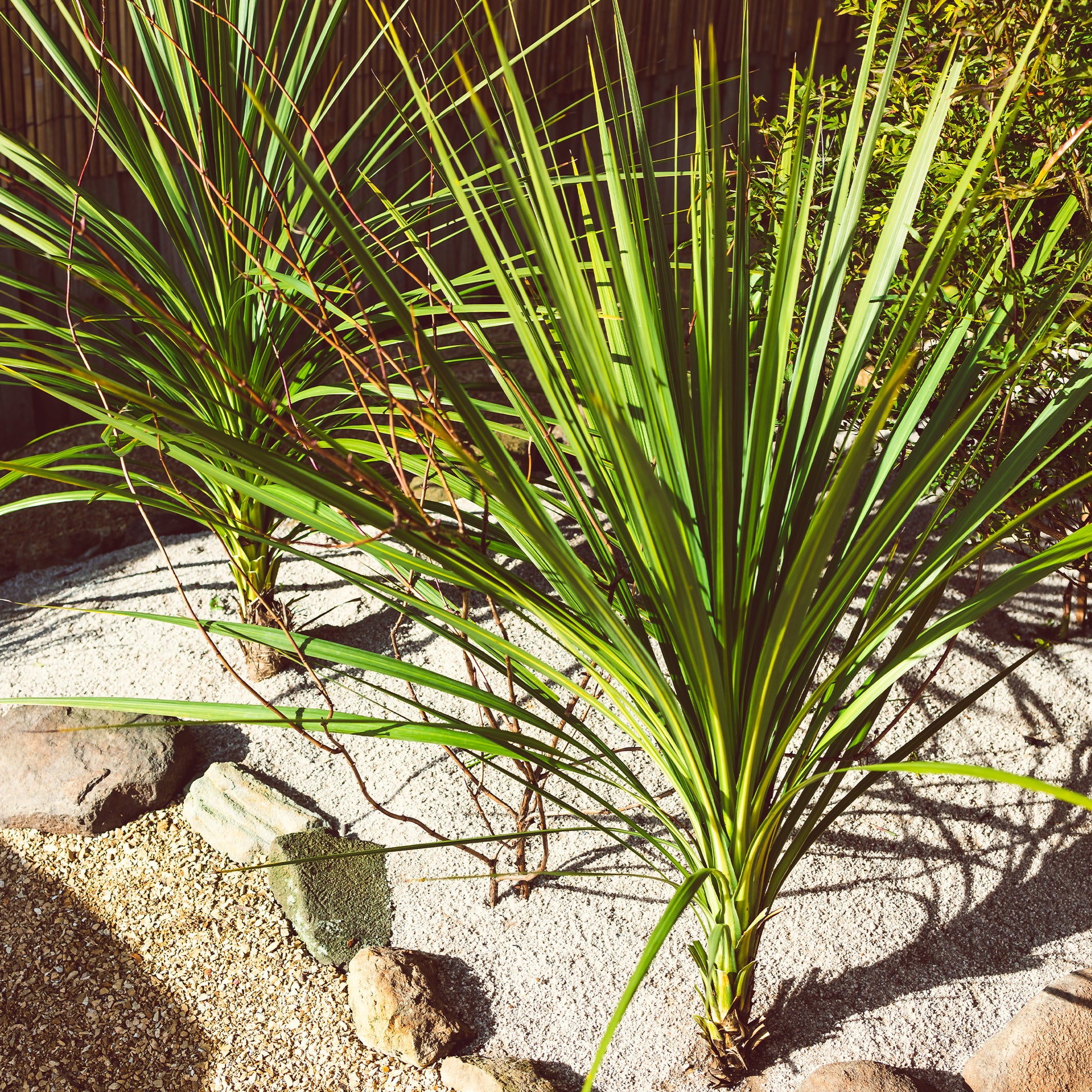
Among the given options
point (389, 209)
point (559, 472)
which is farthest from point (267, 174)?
point (559, 472)

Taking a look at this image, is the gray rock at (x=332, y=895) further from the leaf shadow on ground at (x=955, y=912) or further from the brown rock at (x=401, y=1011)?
the leaf shadow on ground at (x=955, y=912)

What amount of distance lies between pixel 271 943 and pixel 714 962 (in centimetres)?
81

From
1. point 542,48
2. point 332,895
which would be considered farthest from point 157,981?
point 542,48

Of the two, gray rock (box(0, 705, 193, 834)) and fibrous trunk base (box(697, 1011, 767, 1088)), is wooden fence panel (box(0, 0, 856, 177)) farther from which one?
fibrous trunk base (box(697, 1011, 767, 1088))

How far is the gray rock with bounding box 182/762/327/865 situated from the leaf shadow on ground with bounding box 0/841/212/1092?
24 centimetres

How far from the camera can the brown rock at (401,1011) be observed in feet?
4.65

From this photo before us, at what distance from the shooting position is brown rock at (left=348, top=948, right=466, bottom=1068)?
1.42 m

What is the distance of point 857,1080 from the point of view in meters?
1.27

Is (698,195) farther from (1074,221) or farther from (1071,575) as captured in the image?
(1071,575)

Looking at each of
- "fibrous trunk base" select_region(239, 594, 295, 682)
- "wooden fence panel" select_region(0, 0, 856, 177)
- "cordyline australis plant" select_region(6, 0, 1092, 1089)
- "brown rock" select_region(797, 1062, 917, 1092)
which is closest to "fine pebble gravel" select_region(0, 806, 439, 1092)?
"fibrous trunk base" select_region(239, 594, 295, 682)

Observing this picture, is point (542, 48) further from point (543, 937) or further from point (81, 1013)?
point (81, 1013)

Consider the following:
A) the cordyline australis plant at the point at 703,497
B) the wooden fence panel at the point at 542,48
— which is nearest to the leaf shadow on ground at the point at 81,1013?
the cordyline australis plant at the point at 703,497

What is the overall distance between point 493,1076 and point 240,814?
715 millimetres

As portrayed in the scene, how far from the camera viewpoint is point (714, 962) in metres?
1.20
